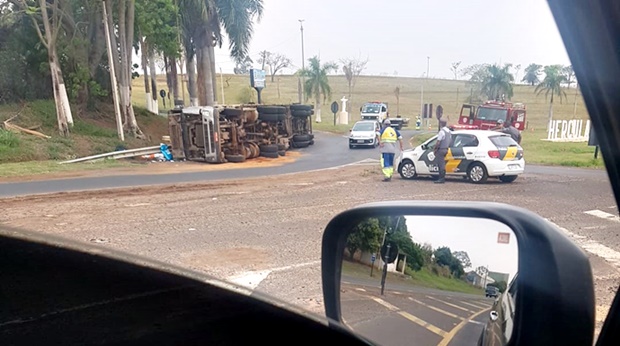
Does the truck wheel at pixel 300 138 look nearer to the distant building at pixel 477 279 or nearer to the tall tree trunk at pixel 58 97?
the tall tree trunk at pixel 58 97

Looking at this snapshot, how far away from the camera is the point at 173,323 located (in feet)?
6.67

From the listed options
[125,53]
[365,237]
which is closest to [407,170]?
[365,237]

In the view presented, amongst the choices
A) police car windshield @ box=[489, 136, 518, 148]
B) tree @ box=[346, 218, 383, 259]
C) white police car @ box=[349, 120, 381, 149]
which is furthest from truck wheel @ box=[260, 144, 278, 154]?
tree @ box=[346, 218, 383, 259]

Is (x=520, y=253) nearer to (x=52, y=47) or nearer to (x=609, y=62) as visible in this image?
(x=609, y=62)

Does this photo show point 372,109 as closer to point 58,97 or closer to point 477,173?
point 58,97

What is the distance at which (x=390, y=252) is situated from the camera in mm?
1601

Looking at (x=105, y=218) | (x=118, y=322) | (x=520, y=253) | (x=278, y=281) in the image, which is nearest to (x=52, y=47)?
(x=105, y=218)

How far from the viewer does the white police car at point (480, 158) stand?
35.0 feet

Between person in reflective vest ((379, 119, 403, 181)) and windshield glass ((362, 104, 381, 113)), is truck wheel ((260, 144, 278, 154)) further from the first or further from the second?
windshield glass ((362, 104, 381, 113))

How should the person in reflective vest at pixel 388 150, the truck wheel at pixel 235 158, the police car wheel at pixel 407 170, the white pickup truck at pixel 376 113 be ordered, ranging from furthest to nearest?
the white pickup truck at pixel 376 113 < the truck wheel at pixel 235 158 < the police car wheel at pixel 407 170 < the person in reflective vest at pixel 388 150

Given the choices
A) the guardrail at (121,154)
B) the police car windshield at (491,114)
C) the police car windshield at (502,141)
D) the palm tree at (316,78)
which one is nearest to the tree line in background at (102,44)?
the police car windshield at (491,114)

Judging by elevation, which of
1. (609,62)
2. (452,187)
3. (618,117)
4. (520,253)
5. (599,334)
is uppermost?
(609,62)

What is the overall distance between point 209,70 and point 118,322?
81.7 ft

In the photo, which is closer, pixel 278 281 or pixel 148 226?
pixel 278 281
